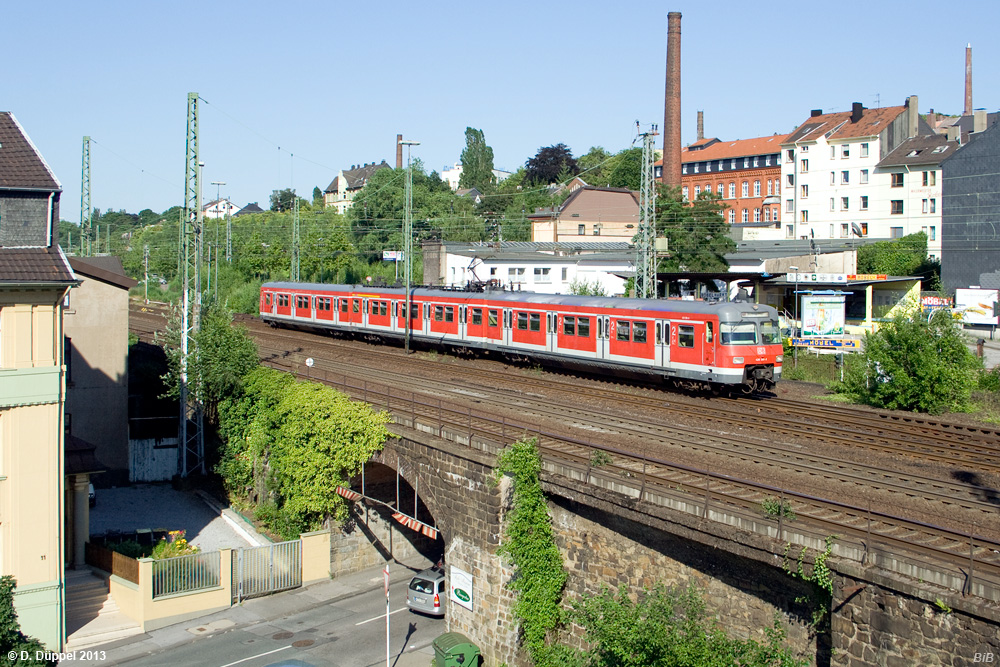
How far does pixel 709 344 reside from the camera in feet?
75.5

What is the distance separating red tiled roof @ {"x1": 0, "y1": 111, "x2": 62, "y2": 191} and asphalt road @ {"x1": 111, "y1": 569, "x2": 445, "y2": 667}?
10.0 metres

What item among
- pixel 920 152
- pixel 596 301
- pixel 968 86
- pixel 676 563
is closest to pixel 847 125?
pixel 920 152

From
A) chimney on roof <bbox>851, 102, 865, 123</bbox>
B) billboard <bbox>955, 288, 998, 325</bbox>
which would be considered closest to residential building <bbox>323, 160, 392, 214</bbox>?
chimney on roof <bbox>851, 102, 865, 123</bbox>

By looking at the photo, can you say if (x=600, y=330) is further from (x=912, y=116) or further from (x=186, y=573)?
(x=912, y=116)

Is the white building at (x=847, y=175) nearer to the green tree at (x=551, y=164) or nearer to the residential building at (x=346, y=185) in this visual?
the green tree at (x=551, y=164)

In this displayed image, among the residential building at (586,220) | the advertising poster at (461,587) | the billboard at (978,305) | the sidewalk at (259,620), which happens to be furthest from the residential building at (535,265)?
the advertising poster at (461,587)

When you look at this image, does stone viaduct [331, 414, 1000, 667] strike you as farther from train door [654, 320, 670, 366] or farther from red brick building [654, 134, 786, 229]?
red brick building [654, 134, 786, 229]

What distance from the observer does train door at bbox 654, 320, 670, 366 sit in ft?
79.3

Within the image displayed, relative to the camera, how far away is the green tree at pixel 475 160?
11153 cm

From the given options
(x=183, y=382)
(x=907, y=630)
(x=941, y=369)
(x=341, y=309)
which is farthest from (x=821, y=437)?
(x=341, y=309)

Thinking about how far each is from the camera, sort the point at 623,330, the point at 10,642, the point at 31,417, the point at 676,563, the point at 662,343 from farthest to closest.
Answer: the point at 623,330, the point at 662,343, the point at 31,417, the point at 10,642, the point at 676,563

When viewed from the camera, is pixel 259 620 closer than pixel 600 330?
Yes

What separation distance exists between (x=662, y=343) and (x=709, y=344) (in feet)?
5.42

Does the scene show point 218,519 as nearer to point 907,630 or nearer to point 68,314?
point 68,314
